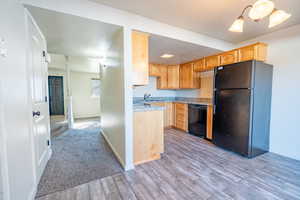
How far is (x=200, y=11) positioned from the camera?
1.88 metres

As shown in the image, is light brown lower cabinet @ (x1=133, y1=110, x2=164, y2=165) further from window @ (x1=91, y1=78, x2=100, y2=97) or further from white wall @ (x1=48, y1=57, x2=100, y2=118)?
window @ (x1=91, y1=78, x2=100, y2=97)

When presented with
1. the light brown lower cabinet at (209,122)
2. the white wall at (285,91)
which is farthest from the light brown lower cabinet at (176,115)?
the white wall at (285,91)

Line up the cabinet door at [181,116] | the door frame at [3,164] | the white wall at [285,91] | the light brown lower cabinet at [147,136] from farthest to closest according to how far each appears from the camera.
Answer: the cabinet door at [181,116] < the white wall at [285,91] < the light brown lower cabinet at [147,136] < the door frame at [3,164]

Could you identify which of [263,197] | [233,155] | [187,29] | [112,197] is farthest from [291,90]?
[112,197]

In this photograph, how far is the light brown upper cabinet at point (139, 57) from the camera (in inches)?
82.0

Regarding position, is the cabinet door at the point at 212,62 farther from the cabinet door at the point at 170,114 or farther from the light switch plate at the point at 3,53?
the light switch plate at the point at 3,53

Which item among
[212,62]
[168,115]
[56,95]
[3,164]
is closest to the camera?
[3,164]

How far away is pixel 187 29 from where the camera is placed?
2434mm

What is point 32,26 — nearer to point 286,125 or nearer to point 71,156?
point 71,156

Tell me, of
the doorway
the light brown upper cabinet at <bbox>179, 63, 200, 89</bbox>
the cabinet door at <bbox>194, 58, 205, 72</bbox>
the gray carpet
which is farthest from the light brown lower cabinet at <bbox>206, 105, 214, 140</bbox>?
the doorway

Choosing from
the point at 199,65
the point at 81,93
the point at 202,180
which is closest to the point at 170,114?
the point at 199,65

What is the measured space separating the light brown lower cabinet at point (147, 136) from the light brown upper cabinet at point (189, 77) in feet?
7.26

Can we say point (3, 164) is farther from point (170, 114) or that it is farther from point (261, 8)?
point (170, 114)

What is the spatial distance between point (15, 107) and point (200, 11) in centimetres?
255
